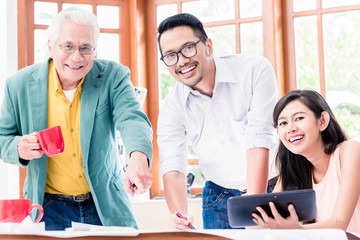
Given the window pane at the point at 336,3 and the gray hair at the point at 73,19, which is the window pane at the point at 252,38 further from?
the gray hair at the point at 73,19

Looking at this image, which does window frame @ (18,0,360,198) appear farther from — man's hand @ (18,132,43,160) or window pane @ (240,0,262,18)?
man's hand @ (18,132,43,160)

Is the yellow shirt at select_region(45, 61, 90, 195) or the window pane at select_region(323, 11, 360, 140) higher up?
the window pane at select_region(323, 11, 360, 140)

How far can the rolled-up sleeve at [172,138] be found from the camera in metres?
1.91

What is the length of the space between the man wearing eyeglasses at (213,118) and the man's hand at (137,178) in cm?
41

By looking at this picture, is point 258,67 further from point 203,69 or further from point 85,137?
point 85,137

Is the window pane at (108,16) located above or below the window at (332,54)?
above

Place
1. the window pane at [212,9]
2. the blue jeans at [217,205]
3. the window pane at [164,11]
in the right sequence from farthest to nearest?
the window pane at [164,11] < the window pane at [212,9] < the blue jeans at [217,205]

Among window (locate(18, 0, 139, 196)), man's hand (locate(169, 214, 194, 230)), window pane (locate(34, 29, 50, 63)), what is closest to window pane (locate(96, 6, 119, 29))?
window (locate(18, 0, 139, 196))

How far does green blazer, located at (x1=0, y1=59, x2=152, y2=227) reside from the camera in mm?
1713

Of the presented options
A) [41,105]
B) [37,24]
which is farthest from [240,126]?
[37,24]

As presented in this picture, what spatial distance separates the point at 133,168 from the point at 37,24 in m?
2.51

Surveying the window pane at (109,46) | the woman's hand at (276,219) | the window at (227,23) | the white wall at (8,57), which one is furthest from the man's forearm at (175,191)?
the window pane at (109,46)

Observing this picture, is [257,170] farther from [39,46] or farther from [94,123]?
[39,46]

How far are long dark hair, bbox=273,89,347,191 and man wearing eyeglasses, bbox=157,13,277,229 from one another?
0.24 ft
